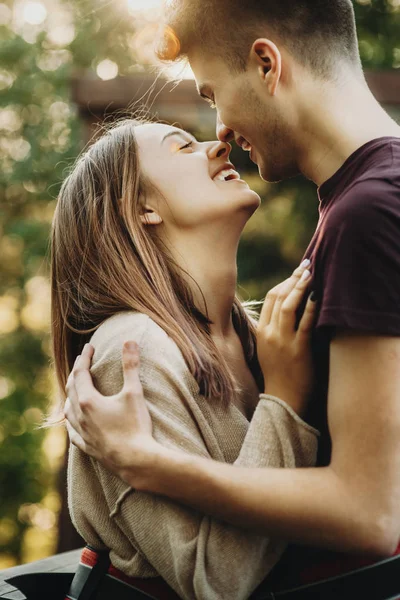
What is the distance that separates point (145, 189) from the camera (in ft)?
7.35

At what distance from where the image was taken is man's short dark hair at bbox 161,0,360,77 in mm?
1936

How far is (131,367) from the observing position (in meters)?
1.76

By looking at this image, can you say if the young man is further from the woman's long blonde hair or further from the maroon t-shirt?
the woman's long blonde hair

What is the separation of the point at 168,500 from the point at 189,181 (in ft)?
3.32

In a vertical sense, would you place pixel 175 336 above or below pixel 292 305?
below

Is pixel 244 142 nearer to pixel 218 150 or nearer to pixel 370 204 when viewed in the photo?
pixel 218 150

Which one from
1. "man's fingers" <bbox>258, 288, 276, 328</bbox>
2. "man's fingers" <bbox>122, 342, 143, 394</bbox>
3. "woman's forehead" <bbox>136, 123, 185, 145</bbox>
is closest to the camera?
"man's fingers" <bbox>122, 342, 143, 394</bbox>

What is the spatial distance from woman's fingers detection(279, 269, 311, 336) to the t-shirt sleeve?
0.21m

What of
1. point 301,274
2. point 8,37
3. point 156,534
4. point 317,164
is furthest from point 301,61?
point 8,37

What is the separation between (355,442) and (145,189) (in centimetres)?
114

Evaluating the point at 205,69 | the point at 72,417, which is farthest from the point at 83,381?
the point at 205,69

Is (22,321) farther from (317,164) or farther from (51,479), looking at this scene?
(317,164)

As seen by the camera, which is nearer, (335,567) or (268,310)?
(335,567)

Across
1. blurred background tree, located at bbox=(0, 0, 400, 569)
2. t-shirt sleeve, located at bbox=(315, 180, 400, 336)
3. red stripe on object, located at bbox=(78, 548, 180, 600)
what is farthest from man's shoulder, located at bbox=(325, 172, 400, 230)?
blurred background tree, located at bbox=(0, 0, 400, 569)
